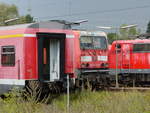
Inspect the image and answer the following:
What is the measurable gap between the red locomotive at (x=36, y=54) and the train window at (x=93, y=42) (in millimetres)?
2704

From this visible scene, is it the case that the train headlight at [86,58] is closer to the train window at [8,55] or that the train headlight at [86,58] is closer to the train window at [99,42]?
the train window at [99,42]

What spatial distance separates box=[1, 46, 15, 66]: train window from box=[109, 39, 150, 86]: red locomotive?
32.5 feet

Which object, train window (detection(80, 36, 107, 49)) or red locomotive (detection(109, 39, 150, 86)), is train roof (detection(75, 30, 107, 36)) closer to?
train window (detection(80, 36, 107, 49))

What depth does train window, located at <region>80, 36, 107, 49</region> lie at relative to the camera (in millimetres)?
18070

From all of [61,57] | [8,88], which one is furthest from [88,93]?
[8,88]

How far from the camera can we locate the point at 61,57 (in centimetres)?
1484

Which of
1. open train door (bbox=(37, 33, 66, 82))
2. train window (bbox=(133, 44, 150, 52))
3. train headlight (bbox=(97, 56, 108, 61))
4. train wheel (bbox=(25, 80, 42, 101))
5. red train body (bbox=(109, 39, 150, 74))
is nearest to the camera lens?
train wheel (bbox=(25, 80, 42, 101))

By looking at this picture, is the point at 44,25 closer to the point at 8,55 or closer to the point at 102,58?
the point at 8,55

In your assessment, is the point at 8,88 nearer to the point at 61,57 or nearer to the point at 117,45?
the point at 61,57

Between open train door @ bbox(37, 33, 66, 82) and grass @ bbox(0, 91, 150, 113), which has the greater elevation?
open train door @ bbox(37, 33, 66, 82)

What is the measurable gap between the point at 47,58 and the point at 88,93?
2686mm

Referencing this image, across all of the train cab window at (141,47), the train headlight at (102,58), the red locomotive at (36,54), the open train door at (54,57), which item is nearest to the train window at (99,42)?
the train headlight at (102,58)

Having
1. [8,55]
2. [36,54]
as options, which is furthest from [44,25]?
[8,55]

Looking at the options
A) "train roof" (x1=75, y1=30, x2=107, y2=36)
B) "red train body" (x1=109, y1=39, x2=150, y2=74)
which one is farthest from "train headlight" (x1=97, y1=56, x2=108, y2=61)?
"red train body" (x1=109, y1=39, x2=150, y2=74)
